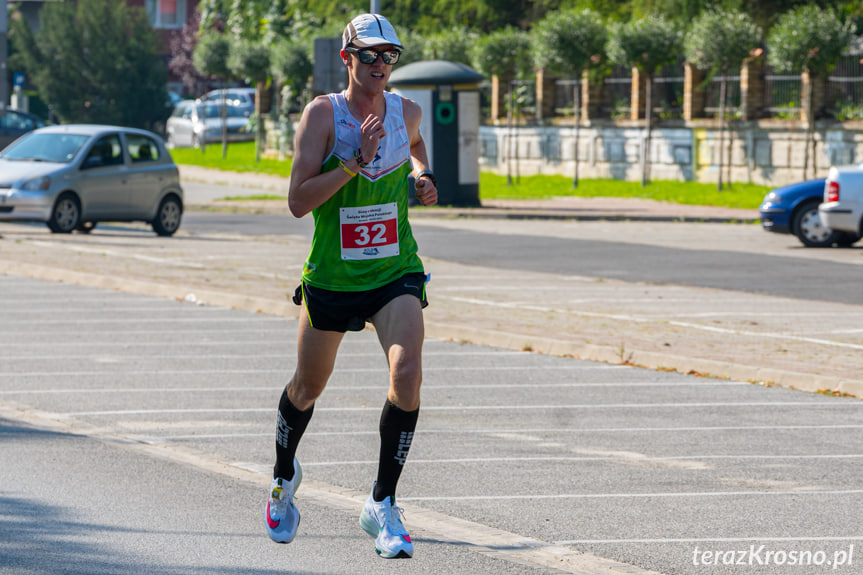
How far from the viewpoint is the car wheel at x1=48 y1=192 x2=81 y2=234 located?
22.4 m

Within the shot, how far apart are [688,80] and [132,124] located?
2694 cm

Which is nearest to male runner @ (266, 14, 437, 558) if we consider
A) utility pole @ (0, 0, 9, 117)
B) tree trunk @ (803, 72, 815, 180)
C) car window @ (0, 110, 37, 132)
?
utility pole @ (0, 0, 9, 117)

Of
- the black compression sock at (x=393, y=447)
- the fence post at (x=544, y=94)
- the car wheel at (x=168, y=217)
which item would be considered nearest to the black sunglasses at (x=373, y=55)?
the black compression sock at (x=393, y=447)

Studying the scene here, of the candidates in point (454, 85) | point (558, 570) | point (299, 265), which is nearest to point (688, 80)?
point (454, 85)

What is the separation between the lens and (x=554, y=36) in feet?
120

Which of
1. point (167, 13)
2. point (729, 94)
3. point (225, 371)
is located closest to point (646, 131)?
point (729, 94)

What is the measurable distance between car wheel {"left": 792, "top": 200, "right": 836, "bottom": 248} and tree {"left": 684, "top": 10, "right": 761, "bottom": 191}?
11.0 m

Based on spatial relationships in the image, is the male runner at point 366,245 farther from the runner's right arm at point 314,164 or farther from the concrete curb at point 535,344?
the concrete curb at point 535,344

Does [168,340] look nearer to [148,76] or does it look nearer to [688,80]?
[688,80]

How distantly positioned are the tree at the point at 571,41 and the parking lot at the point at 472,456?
83.6 feet

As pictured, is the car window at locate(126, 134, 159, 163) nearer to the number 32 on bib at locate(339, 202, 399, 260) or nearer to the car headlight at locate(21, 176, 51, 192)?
the car headlight at locate(21, 176, 51, 192)

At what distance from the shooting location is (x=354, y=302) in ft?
18.2

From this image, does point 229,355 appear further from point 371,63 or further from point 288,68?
point 288,68

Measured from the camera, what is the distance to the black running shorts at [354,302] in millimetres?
5535
